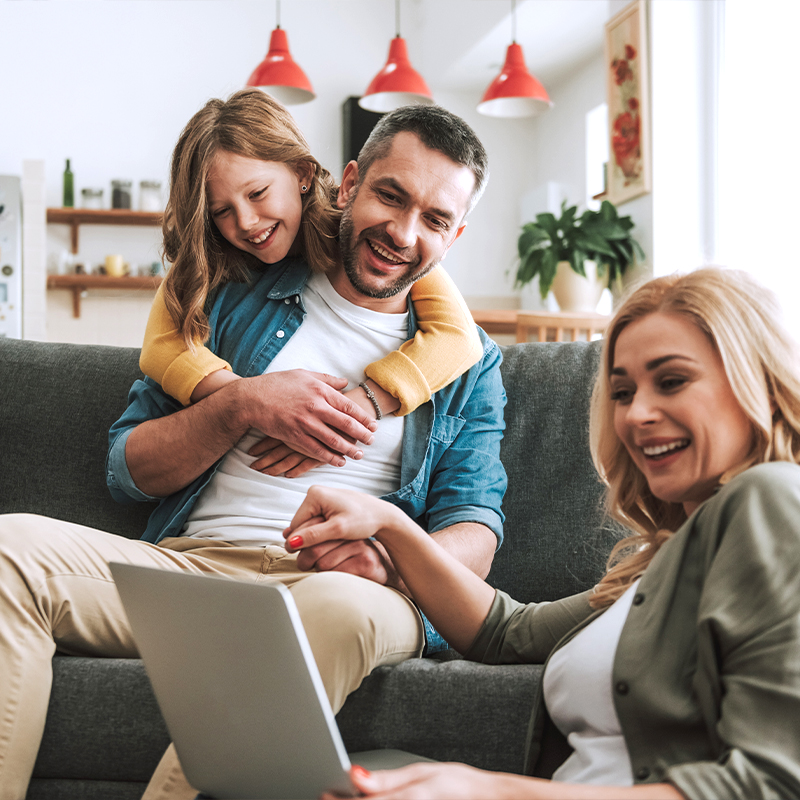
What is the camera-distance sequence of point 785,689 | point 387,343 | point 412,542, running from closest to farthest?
1. point 785,689
2. point 412,542
3. point 387,343

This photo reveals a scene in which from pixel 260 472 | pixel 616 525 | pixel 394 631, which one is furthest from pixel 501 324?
pixel 394 631

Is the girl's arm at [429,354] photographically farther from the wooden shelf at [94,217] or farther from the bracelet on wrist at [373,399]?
the wooden shelf at [94,217]

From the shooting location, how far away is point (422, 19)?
6.11 m

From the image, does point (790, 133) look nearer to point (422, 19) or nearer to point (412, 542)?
point (412, 542)

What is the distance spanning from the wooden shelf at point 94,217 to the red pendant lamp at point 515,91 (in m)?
2.20

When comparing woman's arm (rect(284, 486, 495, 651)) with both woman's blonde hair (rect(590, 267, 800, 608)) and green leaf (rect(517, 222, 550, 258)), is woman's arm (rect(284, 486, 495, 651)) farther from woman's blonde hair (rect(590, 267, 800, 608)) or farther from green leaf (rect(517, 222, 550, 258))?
green leaf (rect(517, 222, 550, 258))

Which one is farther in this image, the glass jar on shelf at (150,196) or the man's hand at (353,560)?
the glass jar on shelf at (150,196)

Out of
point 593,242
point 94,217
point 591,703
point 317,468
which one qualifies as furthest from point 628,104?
point 591,703

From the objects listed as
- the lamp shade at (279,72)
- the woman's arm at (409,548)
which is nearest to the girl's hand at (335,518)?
the woman's arm at (409,548)

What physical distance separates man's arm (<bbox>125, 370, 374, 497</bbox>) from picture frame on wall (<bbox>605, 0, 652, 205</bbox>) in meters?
2.74

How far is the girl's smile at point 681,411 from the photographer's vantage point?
0.84 meters

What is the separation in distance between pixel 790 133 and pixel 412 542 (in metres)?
2.92

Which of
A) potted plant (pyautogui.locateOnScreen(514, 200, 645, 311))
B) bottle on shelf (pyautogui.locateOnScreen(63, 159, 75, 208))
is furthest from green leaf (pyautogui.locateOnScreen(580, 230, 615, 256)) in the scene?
bottle on shelf (pyautogui.locateOnScreen(63, 159, 75, 208))

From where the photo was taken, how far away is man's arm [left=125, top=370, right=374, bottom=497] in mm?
1349
